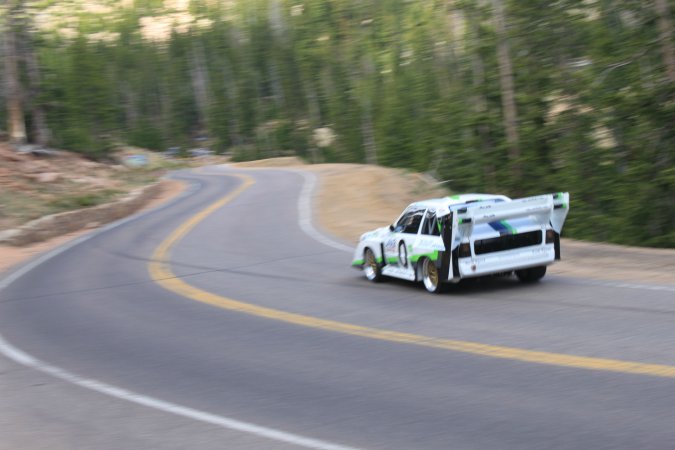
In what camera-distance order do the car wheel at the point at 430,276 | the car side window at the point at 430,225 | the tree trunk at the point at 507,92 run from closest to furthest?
the car wheel at the point at 430,276
the car side window at the point at 430,225
the tree trunk at the point at 507,92

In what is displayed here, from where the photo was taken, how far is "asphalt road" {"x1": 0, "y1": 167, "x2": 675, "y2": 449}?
6430 millimetres

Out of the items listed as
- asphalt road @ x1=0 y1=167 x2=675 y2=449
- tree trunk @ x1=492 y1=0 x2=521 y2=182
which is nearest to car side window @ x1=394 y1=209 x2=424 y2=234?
asphalt road @ x1=0 y1=167 x2=675 y2=449

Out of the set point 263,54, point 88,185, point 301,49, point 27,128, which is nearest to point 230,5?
point 263,54

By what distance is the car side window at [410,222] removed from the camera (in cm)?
1355

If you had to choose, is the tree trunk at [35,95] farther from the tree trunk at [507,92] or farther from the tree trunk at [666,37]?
the tree trunk at [666,37]

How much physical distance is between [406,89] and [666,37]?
6455cm

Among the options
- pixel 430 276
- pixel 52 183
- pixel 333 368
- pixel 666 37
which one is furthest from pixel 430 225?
pixel 52 183

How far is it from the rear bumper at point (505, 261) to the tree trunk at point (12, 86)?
40.5m

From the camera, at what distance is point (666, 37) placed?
22.3 metres

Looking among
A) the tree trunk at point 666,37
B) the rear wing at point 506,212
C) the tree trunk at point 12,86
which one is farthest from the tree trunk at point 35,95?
the rear wing at point 506,212

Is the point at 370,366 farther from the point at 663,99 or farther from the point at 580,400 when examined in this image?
the point at 663,99

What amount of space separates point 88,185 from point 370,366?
3457 centimetres

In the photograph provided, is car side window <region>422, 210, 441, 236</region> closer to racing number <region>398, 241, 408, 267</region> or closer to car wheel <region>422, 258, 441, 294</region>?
car wheel <region>422, 258, 441, 294</region>

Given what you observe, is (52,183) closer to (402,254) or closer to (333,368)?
(402,254)
